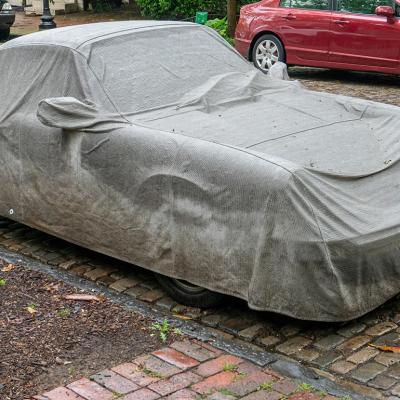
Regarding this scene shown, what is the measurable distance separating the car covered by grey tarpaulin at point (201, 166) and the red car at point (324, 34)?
6209 mm

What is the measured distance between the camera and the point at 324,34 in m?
13.0

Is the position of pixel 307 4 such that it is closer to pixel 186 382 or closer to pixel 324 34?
pixel 324 34

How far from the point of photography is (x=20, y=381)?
4355 mm

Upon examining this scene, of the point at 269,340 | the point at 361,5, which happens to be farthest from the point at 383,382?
the point at 361,5

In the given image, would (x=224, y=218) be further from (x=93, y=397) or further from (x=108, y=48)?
(x=108, y=48)

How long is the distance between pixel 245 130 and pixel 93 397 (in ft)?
6.79

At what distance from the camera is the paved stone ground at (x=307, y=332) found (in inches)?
180

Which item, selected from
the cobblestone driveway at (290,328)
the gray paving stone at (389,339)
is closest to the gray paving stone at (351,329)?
the cobblestone driveway at (290,328)

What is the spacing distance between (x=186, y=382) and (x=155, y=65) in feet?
8.73

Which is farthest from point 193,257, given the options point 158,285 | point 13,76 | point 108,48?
point 13,76

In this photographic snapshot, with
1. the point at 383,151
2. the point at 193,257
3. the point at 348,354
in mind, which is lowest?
the point at 348,354

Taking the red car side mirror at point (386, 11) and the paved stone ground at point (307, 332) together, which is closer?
the paved stone ground at point (307, 332)

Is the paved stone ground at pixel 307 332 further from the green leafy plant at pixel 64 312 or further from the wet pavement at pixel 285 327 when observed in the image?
the green leafy plant at pixel 64 312

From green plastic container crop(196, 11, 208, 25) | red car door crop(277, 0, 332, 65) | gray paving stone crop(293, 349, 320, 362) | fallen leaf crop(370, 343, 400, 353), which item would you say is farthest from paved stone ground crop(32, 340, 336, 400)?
green plastic container crop(196, 11, 208, 25)
